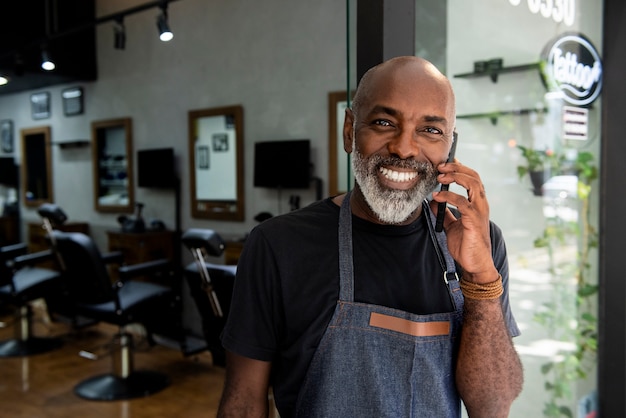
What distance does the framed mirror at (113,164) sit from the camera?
21.1ft

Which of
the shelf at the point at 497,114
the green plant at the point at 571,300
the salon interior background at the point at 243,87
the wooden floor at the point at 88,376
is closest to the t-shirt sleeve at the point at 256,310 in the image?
the shelf at the point at 497,114

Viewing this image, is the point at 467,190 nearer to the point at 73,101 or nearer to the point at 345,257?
the point at 345,257

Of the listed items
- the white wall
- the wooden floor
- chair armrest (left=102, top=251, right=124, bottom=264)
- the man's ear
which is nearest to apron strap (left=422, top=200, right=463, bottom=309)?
the man's ear

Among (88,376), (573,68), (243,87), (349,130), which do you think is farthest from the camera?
(243,87)

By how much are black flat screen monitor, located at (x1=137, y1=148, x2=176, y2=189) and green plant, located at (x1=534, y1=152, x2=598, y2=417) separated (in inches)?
154

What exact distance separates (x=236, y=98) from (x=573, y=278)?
336 cm

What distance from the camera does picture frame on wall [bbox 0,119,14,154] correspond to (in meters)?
7.97

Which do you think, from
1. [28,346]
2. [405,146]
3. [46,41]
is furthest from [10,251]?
[405,146]

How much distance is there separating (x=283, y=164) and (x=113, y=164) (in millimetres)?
2767

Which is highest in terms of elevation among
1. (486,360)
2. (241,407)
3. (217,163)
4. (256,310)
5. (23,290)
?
(217,163)

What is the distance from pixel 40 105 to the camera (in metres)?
7.52

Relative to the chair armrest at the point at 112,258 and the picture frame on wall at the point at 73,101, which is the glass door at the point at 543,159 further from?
the picture frame on wall at the point at 73,101

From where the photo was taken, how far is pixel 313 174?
4809mm

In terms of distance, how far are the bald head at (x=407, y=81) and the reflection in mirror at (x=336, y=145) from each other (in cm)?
332
